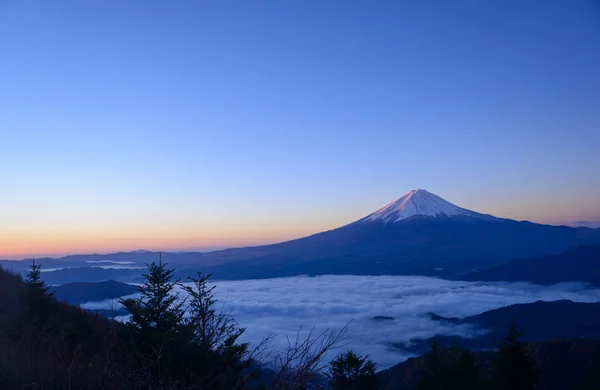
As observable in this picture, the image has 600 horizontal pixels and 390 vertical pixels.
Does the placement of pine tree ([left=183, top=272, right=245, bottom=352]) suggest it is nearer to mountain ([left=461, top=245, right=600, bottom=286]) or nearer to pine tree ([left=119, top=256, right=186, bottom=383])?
pine tree ([left=119, top=256, right=186, bottom=383])

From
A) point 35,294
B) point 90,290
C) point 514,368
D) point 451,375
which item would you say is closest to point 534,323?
point 451,375

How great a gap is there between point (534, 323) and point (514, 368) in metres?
83.5

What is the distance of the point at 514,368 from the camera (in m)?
16.0

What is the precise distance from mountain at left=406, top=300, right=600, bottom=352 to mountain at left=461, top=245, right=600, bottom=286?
2435 inches

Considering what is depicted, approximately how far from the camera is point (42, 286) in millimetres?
13719

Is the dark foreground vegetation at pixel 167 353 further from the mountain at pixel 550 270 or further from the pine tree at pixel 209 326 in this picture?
the mountain at pixel 550 270

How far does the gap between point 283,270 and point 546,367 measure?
136816 millimetres

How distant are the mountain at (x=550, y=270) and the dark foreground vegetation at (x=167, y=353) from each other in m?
149

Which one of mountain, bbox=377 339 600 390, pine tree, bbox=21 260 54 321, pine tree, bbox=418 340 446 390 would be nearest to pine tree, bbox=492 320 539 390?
pine tree, bbox=418 340 446 390

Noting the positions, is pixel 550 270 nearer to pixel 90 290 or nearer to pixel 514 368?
pixel 90 290

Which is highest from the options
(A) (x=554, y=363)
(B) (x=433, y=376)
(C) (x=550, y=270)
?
(B) (x=433, y=376)

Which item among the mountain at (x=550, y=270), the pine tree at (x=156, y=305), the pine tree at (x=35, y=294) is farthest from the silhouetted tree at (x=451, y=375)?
the mountain at (x=550, y=270)

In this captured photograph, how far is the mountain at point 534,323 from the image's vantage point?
77.9 m

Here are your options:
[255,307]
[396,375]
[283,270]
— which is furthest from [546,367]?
[283,270]
